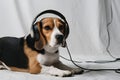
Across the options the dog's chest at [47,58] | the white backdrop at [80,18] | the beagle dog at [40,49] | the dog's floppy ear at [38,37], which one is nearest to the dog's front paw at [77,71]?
the beagle dog at [40,49]

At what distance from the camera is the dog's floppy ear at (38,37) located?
1651 mm

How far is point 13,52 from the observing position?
1746mm

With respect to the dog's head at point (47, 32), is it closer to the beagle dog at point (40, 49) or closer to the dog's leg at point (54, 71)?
the beagle dog at point (40, 49)

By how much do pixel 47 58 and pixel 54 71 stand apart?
0.09 m

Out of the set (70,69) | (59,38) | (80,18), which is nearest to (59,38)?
(59,38)

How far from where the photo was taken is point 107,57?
2.21m

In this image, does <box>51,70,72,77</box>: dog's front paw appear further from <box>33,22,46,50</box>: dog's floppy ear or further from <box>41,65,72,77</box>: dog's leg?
<box>33,22,46,50</box>: dog's floppy ear

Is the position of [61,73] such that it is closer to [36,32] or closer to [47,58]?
[47,58]

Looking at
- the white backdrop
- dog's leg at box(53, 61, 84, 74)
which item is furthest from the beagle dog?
the white backdrop

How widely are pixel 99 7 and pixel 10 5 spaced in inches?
26.3

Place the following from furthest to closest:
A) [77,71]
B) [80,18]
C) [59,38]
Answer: [80,18]
[77,71]
[59,38]

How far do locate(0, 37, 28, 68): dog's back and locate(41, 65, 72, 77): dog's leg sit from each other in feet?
0.38

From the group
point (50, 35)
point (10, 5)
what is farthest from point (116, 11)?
point (50, 35)

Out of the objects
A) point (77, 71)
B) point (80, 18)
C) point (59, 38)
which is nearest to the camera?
point (59, 38)
